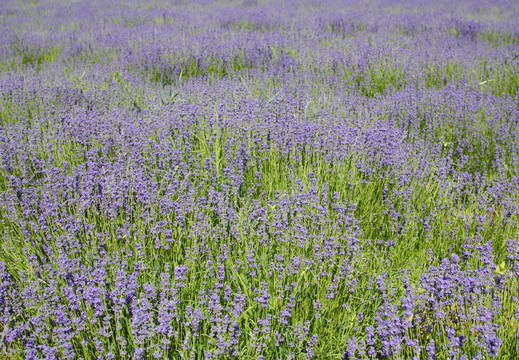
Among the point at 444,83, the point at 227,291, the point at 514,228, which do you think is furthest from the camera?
the point at 444,83

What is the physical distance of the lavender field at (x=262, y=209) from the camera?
1.72m

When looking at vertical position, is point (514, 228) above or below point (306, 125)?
below

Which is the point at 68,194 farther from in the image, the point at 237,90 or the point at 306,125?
the point at 237,90

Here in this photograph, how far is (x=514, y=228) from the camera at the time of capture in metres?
2.60

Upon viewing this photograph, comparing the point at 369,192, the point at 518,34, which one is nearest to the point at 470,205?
the point at 369,192

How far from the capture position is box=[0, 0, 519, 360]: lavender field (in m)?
1.72

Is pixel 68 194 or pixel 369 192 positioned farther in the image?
pixel 369 192

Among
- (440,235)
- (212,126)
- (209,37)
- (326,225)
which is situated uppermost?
(209,37)

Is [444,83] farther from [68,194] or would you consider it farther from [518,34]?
[68,194]

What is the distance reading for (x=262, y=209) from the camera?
7.20 ft

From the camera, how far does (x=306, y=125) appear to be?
334 cm

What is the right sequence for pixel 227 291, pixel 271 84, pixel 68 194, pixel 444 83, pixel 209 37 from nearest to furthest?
pixel 227 291 < pixel 68 194 < pixel 271 84 < pixel 444 83 < pixel 209 37

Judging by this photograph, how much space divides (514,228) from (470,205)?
37 cm

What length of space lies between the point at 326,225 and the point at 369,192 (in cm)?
79
